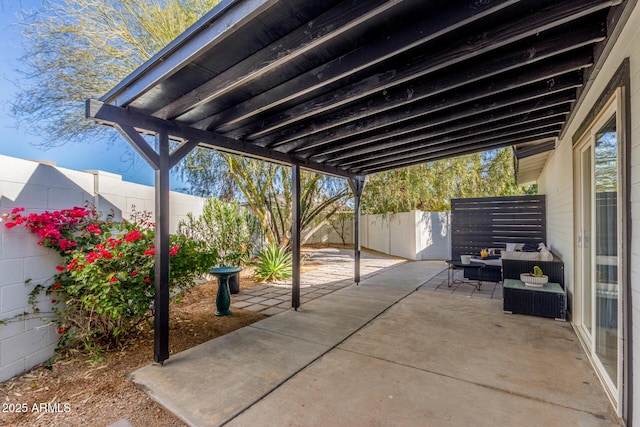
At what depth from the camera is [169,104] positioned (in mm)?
2658

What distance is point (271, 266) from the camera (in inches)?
Result: 259

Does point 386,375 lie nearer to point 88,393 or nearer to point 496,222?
point 88,393

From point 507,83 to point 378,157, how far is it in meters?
2.54

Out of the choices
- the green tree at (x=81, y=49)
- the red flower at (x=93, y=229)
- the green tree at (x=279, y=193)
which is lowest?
the red flower at (x=93, y=229)

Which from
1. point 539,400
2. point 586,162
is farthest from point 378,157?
point 539,400

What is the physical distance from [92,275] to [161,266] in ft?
1.81

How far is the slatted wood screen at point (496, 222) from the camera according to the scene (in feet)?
22.8

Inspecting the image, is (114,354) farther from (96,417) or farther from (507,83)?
(507,83)

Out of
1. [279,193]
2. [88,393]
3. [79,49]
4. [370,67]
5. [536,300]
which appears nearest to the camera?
[88,393]

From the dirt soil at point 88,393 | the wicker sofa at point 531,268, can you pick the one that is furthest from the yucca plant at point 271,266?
the wicker sofa at point 531,268

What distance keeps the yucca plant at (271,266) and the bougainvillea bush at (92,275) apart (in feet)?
11.3

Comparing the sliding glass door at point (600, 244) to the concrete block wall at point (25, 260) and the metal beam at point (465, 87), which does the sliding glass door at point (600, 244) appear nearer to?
the metal beam at point (465, 87)

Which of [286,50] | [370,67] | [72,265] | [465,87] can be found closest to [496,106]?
A: [465,87]

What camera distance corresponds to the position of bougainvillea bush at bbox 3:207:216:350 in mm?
2609
